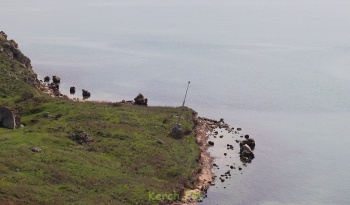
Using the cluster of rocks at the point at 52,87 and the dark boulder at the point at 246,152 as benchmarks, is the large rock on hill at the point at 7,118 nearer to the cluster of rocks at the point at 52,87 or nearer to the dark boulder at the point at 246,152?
the cluster of rocks at the point at 52,87

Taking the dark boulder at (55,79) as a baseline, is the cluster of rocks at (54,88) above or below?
below

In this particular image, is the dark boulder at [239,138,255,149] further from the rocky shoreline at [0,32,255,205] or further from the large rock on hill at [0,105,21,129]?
the large rock on hill at [0,105,21,129]

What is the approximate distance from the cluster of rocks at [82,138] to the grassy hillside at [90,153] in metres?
1.01

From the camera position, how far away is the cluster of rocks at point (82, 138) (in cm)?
9256

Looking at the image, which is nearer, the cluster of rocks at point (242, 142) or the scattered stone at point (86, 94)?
the cluster of rocks at point (242, 142)

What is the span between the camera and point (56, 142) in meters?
88.8

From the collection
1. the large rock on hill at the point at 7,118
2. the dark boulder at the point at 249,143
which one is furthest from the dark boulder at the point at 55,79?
the dark boulder at the point at 249,143

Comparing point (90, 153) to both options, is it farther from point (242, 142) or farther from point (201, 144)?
point (242, 142)

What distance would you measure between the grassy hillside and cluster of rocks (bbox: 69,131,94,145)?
1014mm

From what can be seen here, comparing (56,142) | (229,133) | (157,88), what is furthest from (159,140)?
(157,88)

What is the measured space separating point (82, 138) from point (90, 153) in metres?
6.61

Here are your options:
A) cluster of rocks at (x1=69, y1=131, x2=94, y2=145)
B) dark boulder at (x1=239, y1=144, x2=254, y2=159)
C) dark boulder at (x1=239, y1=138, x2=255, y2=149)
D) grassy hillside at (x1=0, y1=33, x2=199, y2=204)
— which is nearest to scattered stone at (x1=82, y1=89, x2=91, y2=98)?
grassy hillside at (x1=0, y1=33, x2=199, y2=204)

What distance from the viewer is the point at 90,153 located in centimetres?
8738

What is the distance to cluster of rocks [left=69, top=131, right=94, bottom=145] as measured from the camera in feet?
304
